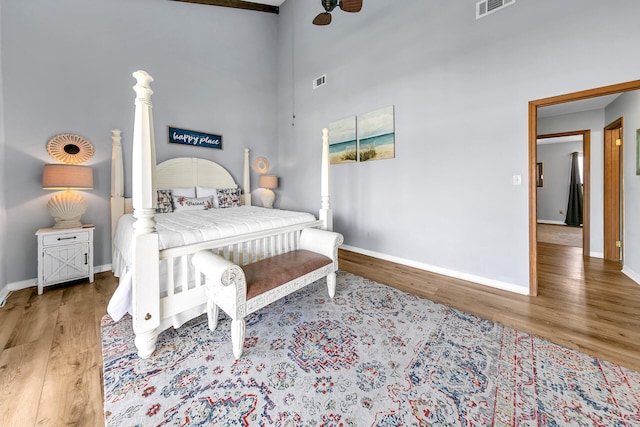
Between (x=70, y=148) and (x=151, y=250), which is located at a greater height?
(x=70, y=148)

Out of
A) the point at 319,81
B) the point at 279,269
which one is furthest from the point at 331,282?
the point at 319,81

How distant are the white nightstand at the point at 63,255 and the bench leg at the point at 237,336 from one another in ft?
7.63

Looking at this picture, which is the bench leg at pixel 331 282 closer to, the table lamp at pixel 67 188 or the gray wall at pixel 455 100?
the gray wall at pixel 455 100

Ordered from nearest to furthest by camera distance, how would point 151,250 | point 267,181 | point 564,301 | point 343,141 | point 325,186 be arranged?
1. point 151,250
2. point 564,301
3. point 325,186
4. point 343,141
5. point 267,181

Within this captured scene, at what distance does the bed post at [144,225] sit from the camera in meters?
1.44

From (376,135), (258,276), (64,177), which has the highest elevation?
(376,135)

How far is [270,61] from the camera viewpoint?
4.94 meters

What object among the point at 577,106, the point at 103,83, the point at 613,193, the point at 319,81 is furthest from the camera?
the point at 319,81

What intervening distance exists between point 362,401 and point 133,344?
158 cm

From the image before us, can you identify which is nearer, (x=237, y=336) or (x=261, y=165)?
(x=237, y=336)

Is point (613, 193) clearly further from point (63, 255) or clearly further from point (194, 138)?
point (63, 255)

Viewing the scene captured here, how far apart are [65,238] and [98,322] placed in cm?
125

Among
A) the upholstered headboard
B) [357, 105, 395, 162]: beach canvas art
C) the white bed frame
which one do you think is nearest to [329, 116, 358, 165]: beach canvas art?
[357, 105, 395, 162]: beach canvas art

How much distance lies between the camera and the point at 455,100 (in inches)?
109
